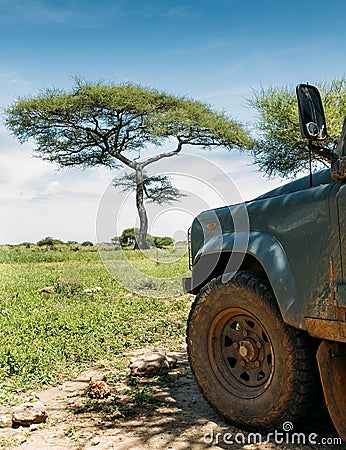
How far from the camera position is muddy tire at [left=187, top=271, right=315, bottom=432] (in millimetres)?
3418

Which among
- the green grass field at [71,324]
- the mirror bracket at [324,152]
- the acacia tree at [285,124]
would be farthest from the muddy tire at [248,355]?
the acacia tree at [285,124]

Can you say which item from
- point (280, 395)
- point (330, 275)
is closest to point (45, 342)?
point (280, 395)

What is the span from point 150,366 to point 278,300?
2289 mm

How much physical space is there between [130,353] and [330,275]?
372cm

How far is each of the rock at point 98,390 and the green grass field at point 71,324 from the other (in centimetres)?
67

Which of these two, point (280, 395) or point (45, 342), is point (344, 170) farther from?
point (45, 342)

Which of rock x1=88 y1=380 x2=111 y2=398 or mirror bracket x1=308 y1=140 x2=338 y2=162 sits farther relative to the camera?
rock x1=88 y1=380 x2=111 y2=398

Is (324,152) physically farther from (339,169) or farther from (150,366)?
(150,366)

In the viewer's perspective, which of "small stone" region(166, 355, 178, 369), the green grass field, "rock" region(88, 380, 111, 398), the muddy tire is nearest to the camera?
the muddy tire

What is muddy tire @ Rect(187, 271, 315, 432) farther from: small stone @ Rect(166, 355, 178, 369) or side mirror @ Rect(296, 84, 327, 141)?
small stone @ Rect(166, 355, 178, 369)

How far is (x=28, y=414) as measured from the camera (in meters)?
4.18
